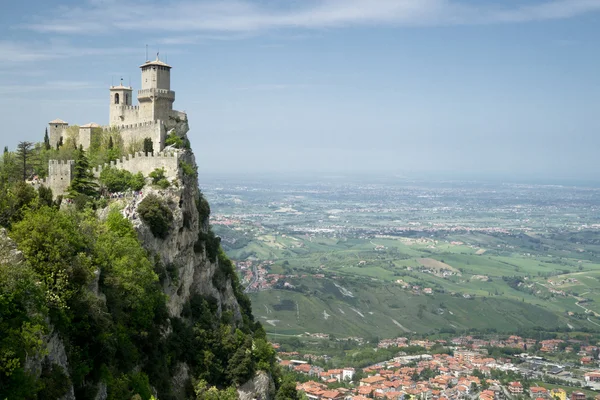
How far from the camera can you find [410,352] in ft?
333

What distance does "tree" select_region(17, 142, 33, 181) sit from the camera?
39.3 metres

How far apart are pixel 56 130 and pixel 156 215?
58.5 ft

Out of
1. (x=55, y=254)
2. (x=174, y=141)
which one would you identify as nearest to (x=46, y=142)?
(x=174, y=141)

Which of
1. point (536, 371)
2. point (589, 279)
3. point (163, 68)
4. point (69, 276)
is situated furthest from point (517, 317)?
point (69, 276)

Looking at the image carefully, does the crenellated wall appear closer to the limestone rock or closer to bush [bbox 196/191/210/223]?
bush [bbox 196/191/210/223]

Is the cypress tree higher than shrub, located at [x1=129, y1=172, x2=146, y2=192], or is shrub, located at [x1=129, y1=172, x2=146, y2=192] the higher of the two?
the cypress tree

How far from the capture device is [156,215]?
33.2 meters

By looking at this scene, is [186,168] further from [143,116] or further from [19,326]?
[19,326]

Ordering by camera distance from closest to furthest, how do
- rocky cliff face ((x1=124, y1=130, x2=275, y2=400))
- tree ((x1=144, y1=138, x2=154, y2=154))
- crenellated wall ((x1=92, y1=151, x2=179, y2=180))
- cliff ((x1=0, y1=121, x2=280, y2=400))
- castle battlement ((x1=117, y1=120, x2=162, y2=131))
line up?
1. cliff ((x1=0, y1=121, x2=280, y2=400))
2. rocky cliff face ((x1=124, y1=130, x2=275, y2=400))
3. crenellated wall ((x1=92, y1=151, x2=179, y2=180))
4. tree ((x1=144, y1=138, x2=154, y2=154))
5. castle battlement ((x1=117, y1=120, x2=162, y2=131))

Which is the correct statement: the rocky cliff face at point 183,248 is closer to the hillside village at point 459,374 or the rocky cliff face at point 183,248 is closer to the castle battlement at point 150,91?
the castle battlement at point 150,91

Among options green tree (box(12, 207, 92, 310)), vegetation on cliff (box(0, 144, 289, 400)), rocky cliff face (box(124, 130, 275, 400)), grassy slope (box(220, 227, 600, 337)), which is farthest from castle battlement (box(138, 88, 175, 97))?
grassy slope (box(220, 227, 600, 337))

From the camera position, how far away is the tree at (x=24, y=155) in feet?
129

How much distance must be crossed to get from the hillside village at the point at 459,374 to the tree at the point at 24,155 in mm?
43101

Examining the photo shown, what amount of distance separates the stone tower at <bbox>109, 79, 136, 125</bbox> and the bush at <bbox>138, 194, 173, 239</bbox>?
13261 millimetres
